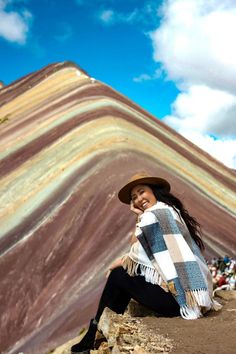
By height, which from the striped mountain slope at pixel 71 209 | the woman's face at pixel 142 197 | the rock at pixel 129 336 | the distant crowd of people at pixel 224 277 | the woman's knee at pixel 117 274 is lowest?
the distant crowd of people at pixel 224 277

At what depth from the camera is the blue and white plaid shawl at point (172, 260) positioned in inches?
150

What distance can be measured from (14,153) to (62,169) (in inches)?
199

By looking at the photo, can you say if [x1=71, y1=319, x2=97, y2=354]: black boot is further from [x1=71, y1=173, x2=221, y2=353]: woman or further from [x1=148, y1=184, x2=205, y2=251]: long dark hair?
[x1=148, y1=184, x2=205, y2=251]: long dark hair

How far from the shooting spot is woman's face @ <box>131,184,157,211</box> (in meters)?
4.36

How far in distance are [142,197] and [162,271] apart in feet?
2.56

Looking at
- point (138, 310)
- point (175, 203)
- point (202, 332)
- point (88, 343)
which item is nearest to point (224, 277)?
point (138, 310)

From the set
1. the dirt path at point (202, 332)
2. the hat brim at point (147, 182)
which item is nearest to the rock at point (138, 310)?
the dirt path at point (202, 332)

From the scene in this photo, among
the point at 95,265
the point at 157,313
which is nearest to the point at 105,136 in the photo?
the point at 95,265

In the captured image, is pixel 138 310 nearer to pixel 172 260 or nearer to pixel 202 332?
pixel 172 260

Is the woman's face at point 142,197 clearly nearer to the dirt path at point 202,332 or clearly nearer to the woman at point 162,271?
the woman at point 162,271

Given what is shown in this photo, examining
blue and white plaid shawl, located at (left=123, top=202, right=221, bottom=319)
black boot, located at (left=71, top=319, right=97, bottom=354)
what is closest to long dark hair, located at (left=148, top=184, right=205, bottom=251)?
blue and white plaid shawl, located at (left=123, top=202, right=221, bottom=319)

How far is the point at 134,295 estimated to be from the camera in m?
4.07

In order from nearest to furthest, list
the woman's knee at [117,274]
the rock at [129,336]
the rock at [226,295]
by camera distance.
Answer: the rock at [129,336] < the woman's knee at [117,274] < the rock at [226,295]

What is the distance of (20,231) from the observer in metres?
14.4
